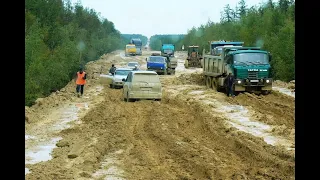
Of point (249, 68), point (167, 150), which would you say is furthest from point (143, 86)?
point (167, 150)

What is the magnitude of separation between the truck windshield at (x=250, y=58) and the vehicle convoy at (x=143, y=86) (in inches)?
198

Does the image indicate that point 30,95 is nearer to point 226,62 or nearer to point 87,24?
point 226,62

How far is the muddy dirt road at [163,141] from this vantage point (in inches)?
444

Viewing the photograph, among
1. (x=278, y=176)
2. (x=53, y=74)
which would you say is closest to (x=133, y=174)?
(x=278, y=176)

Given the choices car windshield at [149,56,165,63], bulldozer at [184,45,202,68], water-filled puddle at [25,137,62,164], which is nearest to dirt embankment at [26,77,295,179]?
water-filled puddle at [25,137,62,164]

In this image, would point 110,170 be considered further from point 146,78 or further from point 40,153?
point 146,78

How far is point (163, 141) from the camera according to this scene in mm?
15180

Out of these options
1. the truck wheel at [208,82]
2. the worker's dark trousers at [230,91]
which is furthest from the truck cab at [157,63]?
the worker's dark trousers at [230,91]

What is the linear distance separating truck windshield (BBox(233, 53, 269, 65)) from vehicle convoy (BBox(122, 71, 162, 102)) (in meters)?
5.02

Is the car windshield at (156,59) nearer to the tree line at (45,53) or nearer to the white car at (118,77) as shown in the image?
the tree line at (45,53)

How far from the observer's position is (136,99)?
89.9 feet

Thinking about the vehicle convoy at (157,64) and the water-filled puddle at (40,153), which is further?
the vehicle convoy at (157,64)
